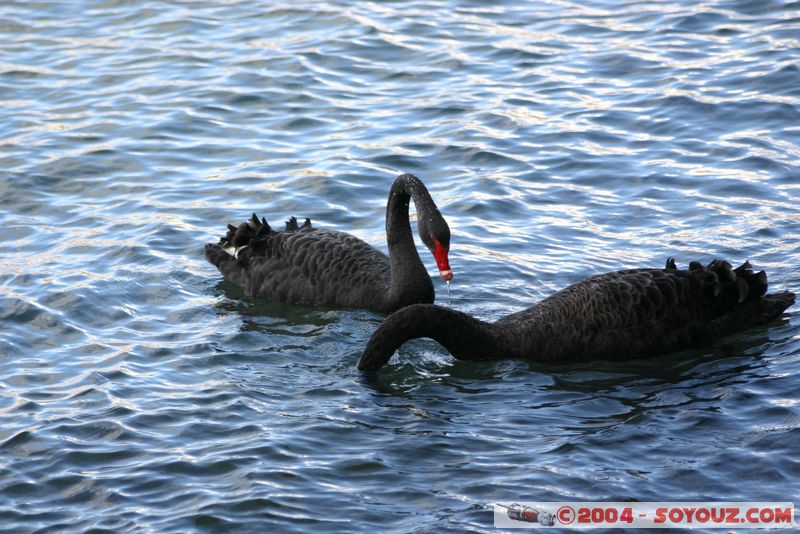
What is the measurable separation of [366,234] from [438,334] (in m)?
2.87

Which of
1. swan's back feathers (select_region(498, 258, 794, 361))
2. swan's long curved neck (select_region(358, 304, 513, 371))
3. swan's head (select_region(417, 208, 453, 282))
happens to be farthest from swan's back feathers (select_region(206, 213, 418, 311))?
swan's back feathers (select_region(498, 258, 794, 361))

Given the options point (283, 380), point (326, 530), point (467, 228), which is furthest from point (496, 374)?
point (467, 228)

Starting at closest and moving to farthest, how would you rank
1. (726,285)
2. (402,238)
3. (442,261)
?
(726,285) → (442,261) → (402,238)

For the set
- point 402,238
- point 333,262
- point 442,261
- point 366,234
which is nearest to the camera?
point 442,261

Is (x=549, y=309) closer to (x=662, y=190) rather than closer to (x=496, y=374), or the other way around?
(x=496, y=374)

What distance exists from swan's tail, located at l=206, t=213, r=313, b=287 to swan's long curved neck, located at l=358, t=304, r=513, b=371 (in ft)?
6.96

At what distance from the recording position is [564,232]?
10.3 meters

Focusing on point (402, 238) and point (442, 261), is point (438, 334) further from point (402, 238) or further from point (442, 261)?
point (402, 238)

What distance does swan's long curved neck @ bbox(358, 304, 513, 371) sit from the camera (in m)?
7.72

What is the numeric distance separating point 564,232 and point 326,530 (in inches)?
190

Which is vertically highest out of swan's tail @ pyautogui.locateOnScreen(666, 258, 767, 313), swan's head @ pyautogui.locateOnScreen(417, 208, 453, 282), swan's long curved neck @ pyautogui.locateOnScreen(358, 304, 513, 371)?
swan's head @ pyautogui.locateOnScreen(417, 208, 453, 282)

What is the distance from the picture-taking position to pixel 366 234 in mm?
10625

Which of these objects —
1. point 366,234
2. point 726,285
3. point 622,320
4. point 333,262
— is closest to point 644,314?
point 622,320

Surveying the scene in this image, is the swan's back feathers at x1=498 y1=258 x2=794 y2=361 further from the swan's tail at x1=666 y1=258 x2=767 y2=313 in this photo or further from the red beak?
the red beak
